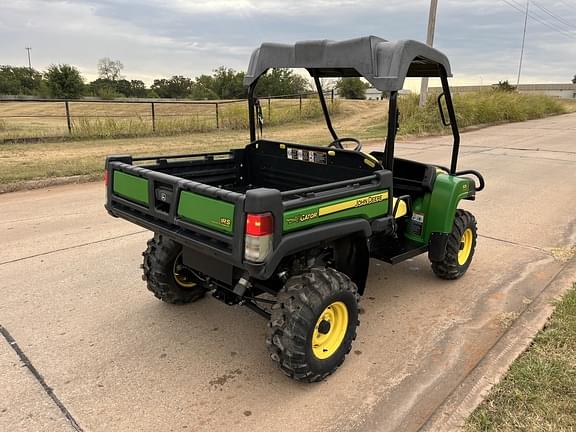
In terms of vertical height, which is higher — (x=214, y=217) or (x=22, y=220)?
(x=214, y=217)

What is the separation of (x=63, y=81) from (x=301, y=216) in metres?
52.0

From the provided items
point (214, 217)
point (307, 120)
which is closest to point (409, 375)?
point (214, 217)

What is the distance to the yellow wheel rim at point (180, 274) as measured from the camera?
369 cm

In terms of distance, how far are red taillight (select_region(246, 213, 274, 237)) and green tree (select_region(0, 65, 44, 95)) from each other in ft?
188

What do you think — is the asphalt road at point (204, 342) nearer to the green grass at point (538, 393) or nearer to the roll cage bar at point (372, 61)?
the green grass at point (538, 393)

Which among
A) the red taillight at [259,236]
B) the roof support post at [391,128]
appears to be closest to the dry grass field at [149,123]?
the roof support post at [391,128]

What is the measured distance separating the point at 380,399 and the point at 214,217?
4.70 ft

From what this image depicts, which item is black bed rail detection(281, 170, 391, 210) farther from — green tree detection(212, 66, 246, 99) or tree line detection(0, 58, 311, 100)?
green tree detection(212, 66, 246, 99)

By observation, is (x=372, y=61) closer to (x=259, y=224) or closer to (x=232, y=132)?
(x=259, y=224)

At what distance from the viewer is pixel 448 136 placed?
16953mm

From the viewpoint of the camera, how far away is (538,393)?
267cm

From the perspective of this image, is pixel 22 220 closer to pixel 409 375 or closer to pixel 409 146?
pixel 409 375

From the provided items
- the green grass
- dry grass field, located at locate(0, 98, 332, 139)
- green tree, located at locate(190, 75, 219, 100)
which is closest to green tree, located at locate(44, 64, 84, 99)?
green tree, located at locate(190, 75, 219, 100)

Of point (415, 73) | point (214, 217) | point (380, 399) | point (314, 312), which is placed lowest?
point (380, 399)
